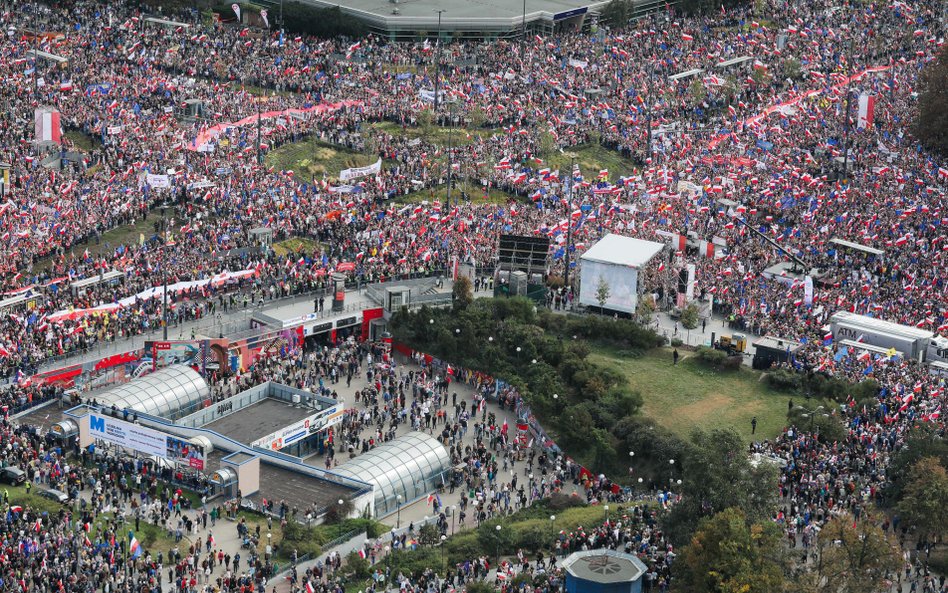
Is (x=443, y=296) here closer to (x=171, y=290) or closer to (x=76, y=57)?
(x=171, y=290)

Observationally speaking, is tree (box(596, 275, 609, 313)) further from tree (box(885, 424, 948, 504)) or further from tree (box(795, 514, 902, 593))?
tree (box(795, 514, 902, 593))

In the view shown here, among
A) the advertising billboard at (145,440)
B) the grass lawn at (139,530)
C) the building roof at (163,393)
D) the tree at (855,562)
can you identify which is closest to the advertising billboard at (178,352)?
the building roof at (163,393)

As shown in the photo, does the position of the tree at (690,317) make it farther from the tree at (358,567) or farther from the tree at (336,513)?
the tree at (358,567)

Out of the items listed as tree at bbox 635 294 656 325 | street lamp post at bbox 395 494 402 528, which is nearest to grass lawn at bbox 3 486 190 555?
street lamp post at bbox 395 494 402 528

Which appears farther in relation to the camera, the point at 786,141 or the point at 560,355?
the point at 786,141

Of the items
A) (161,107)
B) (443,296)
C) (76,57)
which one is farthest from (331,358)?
(76,57)

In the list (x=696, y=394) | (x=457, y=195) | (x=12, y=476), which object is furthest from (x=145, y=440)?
(x=457, y=195)
